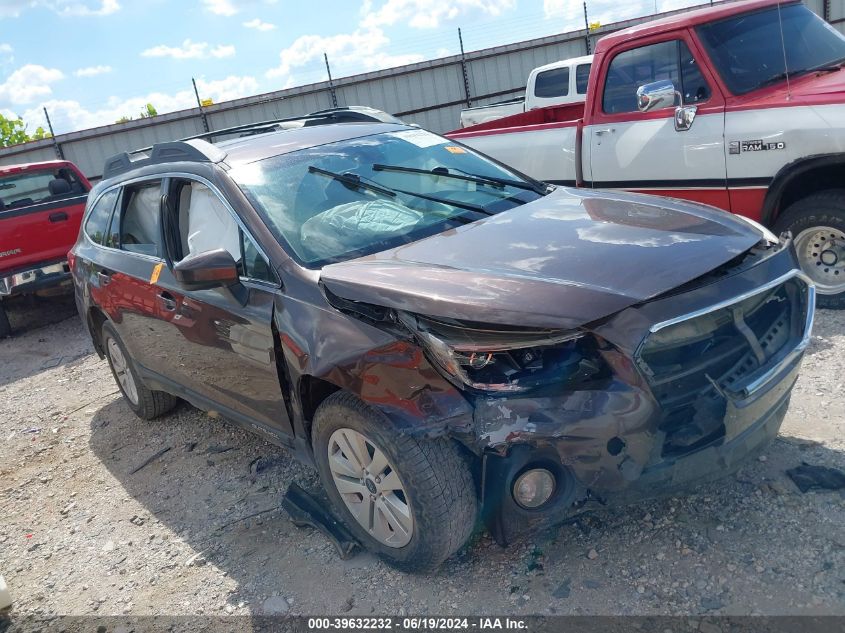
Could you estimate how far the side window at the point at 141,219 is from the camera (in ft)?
13.8

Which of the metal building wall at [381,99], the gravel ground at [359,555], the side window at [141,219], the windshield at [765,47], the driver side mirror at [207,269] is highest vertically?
the metal building wall at [381,99]

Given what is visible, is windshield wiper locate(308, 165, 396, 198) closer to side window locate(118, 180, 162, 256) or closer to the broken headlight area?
side window locate(118, 180, 162, 256)

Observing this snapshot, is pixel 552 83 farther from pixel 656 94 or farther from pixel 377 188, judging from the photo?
pixel 377 188

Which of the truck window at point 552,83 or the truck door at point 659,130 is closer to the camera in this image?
the truck door at point 659,130

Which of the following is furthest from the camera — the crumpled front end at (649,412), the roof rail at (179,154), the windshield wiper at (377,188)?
the roof rail at (179,154)

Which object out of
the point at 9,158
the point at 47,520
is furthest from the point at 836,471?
the point at 9,158

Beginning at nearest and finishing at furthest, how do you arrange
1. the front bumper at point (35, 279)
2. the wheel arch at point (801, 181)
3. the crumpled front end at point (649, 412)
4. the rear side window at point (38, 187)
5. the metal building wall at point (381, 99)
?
the crumpled front end at point (649, 412), the wheel arch at point (801, 181), the front bumper at point (35, 279), the rear side window at point (38, 187), the metal building wall at point (381, 99)

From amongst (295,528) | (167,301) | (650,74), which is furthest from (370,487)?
(650,74)

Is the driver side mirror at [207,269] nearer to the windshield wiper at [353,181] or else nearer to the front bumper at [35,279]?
the windshield wiper at [353,181]

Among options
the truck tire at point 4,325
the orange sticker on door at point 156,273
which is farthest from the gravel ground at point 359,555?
the truck tire at point 4,325

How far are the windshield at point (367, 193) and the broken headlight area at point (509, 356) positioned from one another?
0.82 meters

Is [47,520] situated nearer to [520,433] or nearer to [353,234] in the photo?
[353,234]

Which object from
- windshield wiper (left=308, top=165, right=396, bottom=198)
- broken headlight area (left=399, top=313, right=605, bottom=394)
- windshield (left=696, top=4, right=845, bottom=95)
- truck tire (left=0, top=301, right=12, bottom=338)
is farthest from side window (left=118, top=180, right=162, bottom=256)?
truck tire (left=0, top=301, right=12, bottom=338)

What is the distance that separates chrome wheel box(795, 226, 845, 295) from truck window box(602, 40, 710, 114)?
1.21 meters
